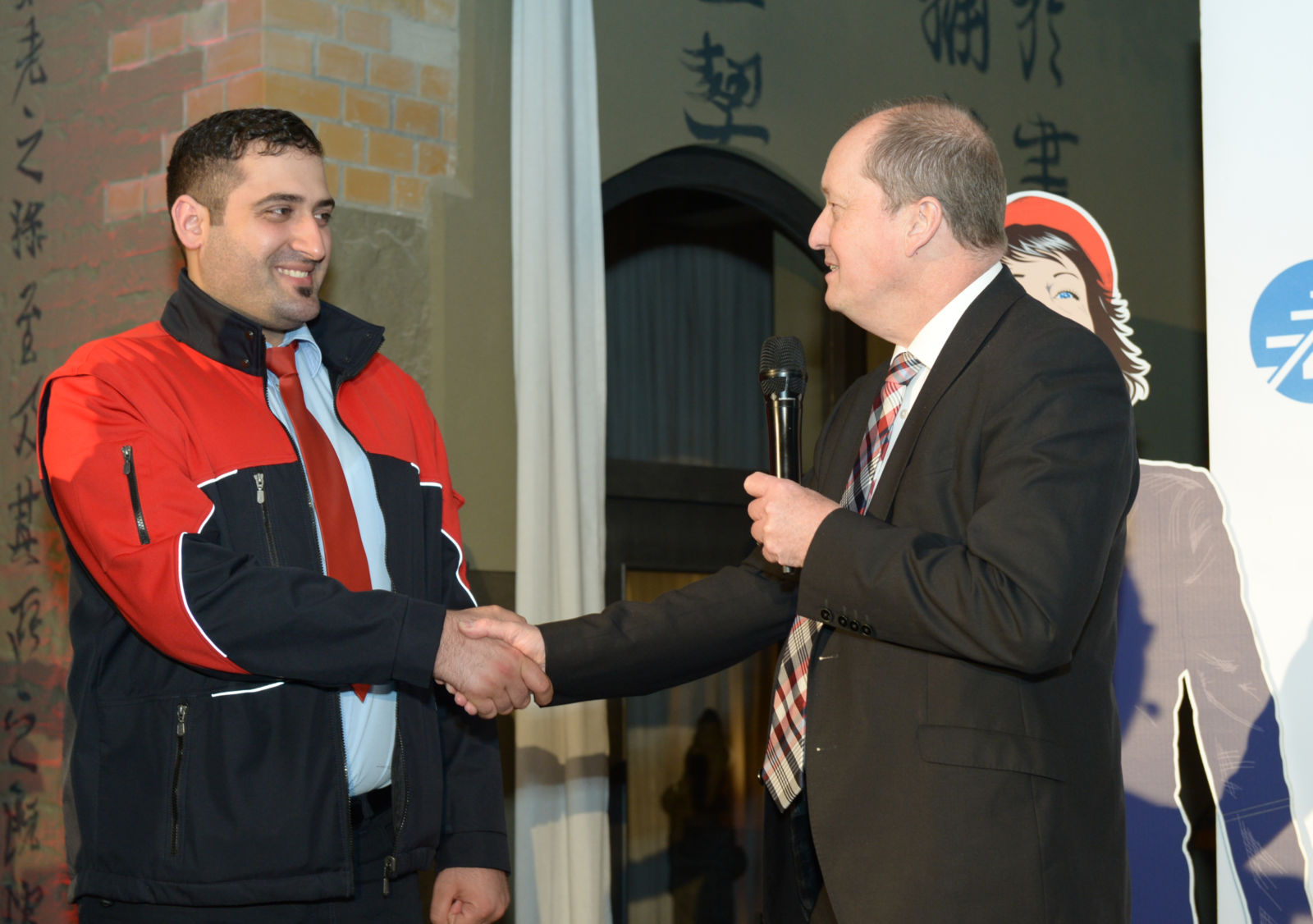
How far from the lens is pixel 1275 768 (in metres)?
Answer: 2.73

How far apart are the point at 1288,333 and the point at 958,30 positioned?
2.53 meters

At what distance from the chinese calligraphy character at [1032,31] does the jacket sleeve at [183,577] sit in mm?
3768

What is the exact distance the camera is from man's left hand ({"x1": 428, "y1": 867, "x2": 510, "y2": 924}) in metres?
2.39

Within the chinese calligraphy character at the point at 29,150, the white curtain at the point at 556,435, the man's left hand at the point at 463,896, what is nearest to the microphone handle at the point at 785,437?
the man's left hand at the point at 463,896

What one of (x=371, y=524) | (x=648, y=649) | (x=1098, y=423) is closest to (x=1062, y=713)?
(x=1098, y=423)

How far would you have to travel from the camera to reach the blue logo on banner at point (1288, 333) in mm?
2607

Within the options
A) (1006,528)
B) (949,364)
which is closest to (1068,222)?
(949,364)

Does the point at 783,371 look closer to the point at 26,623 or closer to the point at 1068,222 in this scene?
the point at 1068,222

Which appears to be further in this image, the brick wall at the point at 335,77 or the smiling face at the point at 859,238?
the brick wall at the point at 335,77

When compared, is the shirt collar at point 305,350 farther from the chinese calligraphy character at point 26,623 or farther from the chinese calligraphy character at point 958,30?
the chinese calligraphy character at point 958,30

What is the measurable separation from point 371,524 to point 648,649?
20.5 inches

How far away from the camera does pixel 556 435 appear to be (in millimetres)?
3434

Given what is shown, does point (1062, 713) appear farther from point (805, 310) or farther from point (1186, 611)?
point (805, 310)

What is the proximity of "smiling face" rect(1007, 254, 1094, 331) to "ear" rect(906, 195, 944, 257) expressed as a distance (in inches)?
52.6
